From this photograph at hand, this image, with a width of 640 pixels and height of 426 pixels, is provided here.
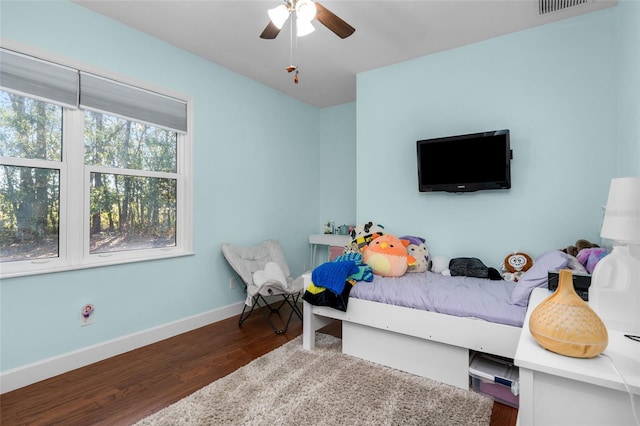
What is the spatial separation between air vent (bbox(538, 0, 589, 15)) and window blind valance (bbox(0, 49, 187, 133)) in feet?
10.0

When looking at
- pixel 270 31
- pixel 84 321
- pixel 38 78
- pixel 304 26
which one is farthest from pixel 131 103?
pixel 84 321

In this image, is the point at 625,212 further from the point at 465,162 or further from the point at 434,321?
the point at 465,162

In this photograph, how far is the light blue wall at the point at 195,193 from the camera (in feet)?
6.99

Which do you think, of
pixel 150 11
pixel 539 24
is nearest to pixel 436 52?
pixel 539 24

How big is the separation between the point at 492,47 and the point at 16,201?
3.89 metres

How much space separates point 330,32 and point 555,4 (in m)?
1.67

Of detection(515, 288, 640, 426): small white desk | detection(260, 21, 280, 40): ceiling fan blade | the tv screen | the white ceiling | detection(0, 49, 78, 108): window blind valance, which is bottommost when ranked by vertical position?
detection(515, 288, 640, 426): small white desk

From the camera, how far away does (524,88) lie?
271cm

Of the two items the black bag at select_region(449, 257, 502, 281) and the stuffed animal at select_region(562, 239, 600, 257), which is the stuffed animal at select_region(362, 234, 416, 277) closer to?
the black bag at select_region(449, 257, 502, 281)

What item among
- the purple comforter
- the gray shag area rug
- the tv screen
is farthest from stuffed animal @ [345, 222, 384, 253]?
the gray shag area rug

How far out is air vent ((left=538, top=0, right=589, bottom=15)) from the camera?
2.29 m

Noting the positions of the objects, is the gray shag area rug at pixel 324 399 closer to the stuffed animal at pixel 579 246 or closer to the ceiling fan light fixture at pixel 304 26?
the stuffed animal at pixel 579 246

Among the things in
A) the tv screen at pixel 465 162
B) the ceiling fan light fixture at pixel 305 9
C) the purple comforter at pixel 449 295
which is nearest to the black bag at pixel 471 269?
the purple comforter at pixel 449 295

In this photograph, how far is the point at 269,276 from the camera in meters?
3.14
